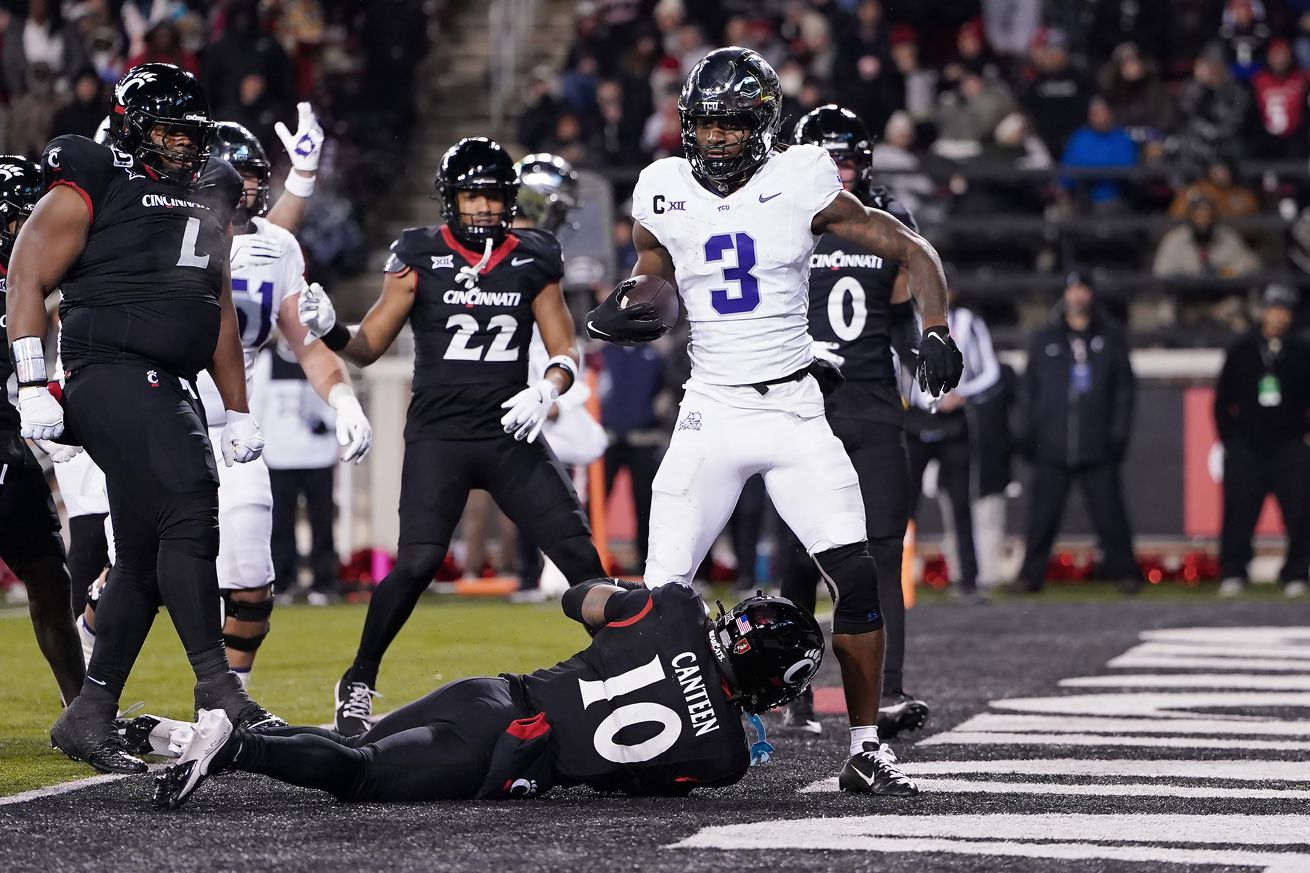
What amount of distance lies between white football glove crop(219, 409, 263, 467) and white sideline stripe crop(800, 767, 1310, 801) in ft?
5.78

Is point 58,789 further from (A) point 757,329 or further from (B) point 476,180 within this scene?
(B) point 476,180

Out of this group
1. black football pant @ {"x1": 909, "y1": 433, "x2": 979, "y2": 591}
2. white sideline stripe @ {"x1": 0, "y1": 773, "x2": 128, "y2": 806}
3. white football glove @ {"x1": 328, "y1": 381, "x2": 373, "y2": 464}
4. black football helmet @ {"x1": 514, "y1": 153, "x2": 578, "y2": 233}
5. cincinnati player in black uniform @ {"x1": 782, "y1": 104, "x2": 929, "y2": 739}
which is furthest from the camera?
black football pant @ {"x1": 909, "y1": 433, "x2": 979, "y2": 591}

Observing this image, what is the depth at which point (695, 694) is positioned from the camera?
4535mm

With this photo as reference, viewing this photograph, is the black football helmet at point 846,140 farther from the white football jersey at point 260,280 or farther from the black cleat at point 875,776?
the black cleat at point 875,776

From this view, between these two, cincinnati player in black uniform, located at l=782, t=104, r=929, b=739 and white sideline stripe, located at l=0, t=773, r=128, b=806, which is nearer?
white sideline stripe, located at l=0, t=773, r=128, b=806

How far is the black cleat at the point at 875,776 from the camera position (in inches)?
190

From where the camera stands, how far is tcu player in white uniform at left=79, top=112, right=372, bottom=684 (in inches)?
233

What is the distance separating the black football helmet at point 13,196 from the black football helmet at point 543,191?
294cm

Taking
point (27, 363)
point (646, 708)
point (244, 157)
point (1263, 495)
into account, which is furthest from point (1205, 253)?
point (27, 363)

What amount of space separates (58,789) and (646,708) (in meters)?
1.48

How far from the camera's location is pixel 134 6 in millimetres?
15945

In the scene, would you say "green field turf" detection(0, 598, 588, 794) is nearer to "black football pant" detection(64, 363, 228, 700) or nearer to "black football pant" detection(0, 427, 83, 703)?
"black football pant" detection(0, 427, 83, 703)

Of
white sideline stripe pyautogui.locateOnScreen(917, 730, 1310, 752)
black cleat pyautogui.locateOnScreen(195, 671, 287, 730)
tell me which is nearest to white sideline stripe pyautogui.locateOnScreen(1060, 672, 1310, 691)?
white sideline stripe pyautogui.locateOnScreen(917, 730, 1310, 752)

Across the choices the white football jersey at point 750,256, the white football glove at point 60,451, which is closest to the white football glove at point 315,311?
the white football glove at point 60,451
